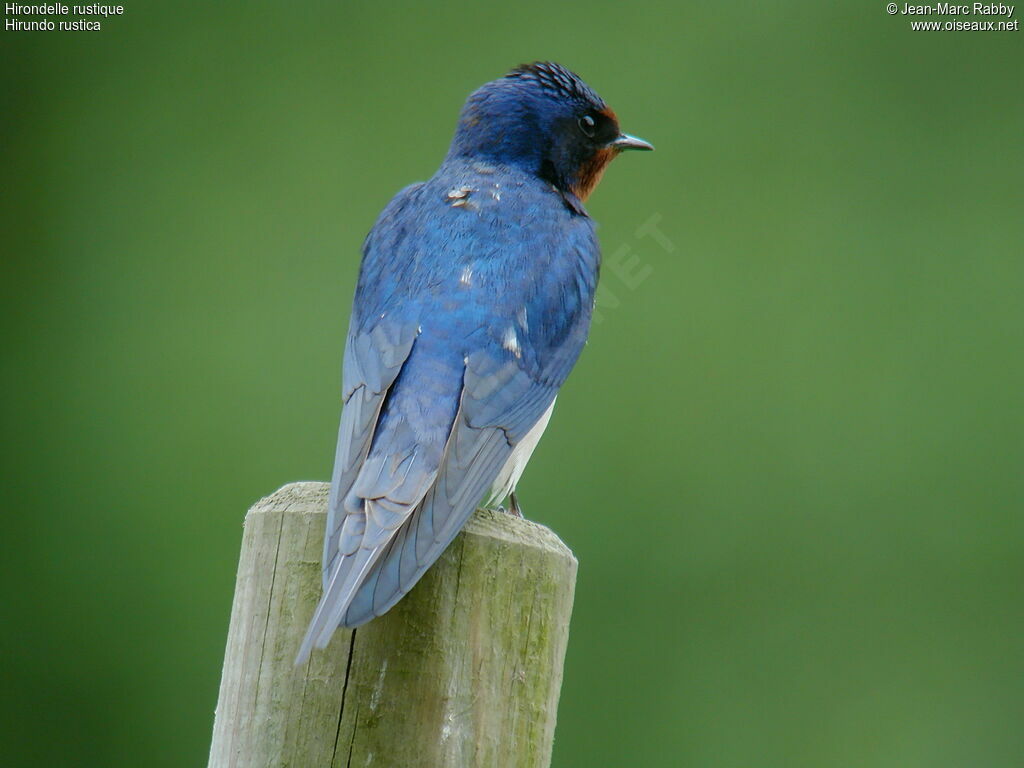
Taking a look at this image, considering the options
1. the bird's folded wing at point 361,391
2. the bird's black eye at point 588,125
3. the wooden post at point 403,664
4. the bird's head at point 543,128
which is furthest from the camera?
the bird's black eye at point 588,125

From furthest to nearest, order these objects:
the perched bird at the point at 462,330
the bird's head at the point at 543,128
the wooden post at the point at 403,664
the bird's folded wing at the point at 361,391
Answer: the bird's head at the point at 543,128 < the bird's folded wing at the point at 361,391 < the perched bird at the point at 462,330 < the wooden post at the point at 403,664

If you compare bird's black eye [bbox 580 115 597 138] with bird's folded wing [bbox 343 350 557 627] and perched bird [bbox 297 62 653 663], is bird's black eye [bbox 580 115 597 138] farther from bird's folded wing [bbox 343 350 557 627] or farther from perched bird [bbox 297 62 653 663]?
bird's folded wing [bbox 343 350 557 627]

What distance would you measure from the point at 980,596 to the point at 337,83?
11.1ft

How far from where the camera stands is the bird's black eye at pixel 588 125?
368cm

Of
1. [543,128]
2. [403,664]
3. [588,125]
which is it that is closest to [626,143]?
[588,125]

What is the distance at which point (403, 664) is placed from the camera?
2.07 meters

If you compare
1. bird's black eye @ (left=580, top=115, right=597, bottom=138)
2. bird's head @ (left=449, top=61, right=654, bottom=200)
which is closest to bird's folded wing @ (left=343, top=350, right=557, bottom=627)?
bird's head @ (left=449, top=61, right=654, bottom=200)

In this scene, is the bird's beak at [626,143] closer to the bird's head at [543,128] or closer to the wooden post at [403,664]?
the bird's head at [543,128]

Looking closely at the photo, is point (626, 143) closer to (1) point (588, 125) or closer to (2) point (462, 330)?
(1) point (588, 125)

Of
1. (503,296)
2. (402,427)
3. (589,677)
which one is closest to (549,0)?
(589,677)

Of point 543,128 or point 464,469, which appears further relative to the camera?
point 543,128

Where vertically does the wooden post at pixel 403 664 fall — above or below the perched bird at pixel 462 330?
below

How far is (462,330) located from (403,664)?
2.81 feet

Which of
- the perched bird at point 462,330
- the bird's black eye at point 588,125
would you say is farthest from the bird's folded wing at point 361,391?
the bird's black eye at point 588,125
